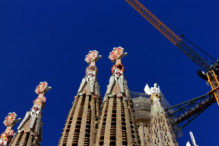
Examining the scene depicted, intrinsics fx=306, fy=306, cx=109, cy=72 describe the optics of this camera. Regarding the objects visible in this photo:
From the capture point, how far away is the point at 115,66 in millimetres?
34062

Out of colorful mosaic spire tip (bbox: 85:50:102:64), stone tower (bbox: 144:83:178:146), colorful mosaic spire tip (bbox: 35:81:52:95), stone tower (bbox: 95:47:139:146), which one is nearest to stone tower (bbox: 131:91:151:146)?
stone tower (bbox: 144:83:178:146)

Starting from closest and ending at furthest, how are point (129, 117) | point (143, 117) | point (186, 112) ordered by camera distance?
point (129, 117) < point (143, 117) < point (186, 112)

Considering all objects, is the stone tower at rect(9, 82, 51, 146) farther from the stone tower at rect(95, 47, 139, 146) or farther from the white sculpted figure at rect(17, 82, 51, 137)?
the stone tower at rect(95, 47, 139, 146)

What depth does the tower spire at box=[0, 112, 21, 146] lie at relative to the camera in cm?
3628

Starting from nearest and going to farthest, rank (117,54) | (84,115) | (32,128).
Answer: (84,115), (32,128), (117,54)

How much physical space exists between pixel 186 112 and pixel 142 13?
20260 mm

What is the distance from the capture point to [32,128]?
3209 cm

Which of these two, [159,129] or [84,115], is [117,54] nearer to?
[84,115]

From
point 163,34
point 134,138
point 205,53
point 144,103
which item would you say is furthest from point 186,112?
point 134,138

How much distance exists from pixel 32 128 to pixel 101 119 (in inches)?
396

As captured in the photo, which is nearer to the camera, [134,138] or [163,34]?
[134,138]

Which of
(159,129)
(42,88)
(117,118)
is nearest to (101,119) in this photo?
(117,118)

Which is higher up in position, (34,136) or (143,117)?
(143,117)

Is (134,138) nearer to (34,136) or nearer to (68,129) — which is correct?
(68,129)
